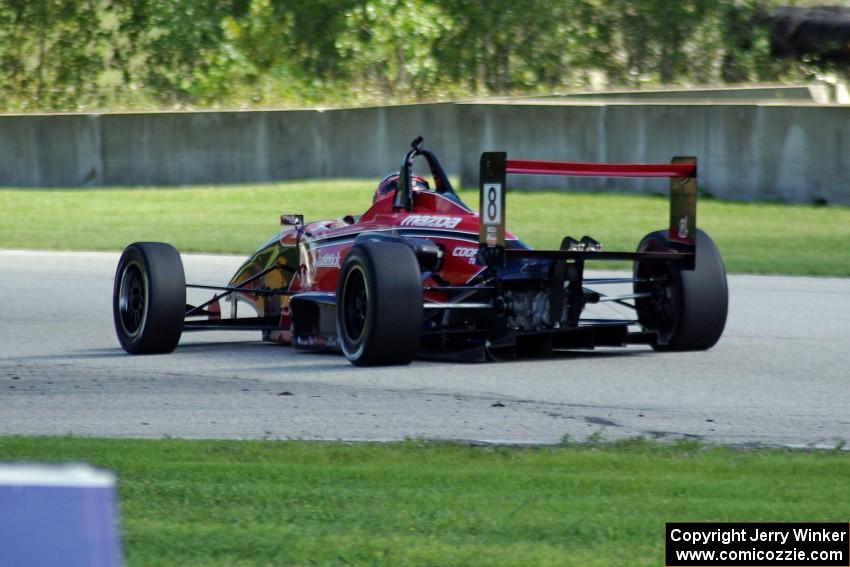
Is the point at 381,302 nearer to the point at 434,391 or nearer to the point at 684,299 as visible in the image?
the point at 434,391

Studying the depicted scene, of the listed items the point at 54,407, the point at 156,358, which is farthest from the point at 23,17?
the point at 54,407

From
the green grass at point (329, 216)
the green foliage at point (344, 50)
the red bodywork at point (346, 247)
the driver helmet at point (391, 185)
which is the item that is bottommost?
the green grass at point (329, 216)

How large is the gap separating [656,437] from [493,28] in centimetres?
2477

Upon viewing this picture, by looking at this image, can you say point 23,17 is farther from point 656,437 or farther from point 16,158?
point 656,437

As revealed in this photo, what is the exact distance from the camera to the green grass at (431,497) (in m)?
4.49

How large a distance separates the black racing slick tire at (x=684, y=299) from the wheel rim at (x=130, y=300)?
3420 mm

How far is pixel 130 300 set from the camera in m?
10.2

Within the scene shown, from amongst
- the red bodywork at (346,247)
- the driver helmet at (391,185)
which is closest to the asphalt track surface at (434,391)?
the red bodywork at (346,247)

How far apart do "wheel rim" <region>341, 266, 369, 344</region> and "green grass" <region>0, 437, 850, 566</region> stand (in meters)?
2.69

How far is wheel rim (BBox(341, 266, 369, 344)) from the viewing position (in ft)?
29.7

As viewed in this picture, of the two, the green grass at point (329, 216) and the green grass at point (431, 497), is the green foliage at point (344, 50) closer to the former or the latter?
the green grass at point (329, 216)

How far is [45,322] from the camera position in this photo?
11.8 m

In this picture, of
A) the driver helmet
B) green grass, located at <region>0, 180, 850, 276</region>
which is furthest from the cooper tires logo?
green grass, located at <region>0, 180, 850, 276</region>

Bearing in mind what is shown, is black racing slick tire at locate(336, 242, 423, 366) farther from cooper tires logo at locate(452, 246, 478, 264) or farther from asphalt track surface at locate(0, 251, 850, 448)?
cooper tires logo at locate(452, 246, 478, 264)
